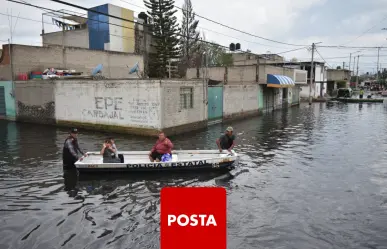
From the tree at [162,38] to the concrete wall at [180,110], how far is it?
898 inches

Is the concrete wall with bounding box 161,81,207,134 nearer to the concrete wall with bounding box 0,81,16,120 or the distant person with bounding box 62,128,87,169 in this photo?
the distant person with bounding box 62,128,87,169

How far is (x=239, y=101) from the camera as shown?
95.1ft

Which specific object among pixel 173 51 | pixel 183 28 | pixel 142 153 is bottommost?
pixel 142 153

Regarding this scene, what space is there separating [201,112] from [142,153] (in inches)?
409

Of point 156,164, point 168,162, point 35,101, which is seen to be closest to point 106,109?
point 35,101

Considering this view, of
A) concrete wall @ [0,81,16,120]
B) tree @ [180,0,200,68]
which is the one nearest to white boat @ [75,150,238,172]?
concrete wall @ [0,81,16,120]

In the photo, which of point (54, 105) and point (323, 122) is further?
point (323, 122)

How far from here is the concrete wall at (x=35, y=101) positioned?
79.7 feet

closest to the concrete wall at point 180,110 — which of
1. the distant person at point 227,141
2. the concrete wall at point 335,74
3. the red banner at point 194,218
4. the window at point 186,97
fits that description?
the window at point 186,97

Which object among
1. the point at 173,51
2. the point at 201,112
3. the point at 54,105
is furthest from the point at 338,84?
the point at 54,105

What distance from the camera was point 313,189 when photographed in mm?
10172

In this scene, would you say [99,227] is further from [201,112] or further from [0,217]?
[201,112]

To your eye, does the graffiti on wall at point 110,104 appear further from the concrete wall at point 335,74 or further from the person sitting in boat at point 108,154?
the concrete wall at point 335,74

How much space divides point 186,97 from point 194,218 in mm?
18110
